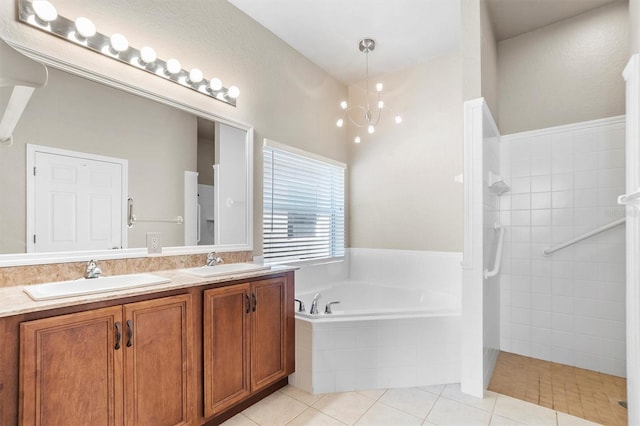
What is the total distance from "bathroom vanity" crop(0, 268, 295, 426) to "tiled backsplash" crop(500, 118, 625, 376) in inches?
83.1

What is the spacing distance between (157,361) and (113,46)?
1678 mm

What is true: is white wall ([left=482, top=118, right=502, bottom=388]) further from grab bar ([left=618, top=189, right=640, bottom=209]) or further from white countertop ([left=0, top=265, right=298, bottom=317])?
white countertop ([left=0, top=265, right=298, bottom=317])

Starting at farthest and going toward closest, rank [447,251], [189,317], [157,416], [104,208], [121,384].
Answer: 1. [447,251]
2. [104,208]
3. [189,317]
4. [157,416]
5. [121,384]

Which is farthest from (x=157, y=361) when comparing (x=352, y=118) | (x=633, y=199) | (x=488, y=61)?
(x=352, y=118)

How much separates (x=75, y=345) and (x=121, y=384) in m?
0.26

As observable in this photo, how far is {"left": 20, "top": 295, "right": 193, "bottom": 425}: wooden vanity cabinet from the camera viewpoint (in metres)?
1.14

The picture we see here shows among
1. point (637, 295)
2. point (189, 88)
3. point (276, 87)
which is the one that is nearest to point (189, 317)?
point (189, 88)

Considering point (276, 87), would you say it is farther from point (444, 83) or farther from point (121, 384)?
point (121, 384)

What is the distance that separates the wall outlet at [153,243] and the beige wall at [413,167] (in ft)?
7.31

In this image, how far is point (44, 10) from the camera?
5.00 feet

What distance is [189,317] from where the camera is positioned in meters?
1.61

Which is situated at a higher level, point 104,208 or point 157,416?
point 104,208

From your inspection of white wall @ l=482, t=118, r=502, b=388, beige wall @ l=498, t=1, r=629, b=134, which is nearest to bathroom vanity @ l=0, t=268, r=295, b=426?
white wall @ l=482, t=118, r=502, b=388

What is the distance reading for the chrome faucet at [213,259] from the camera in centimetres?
223
